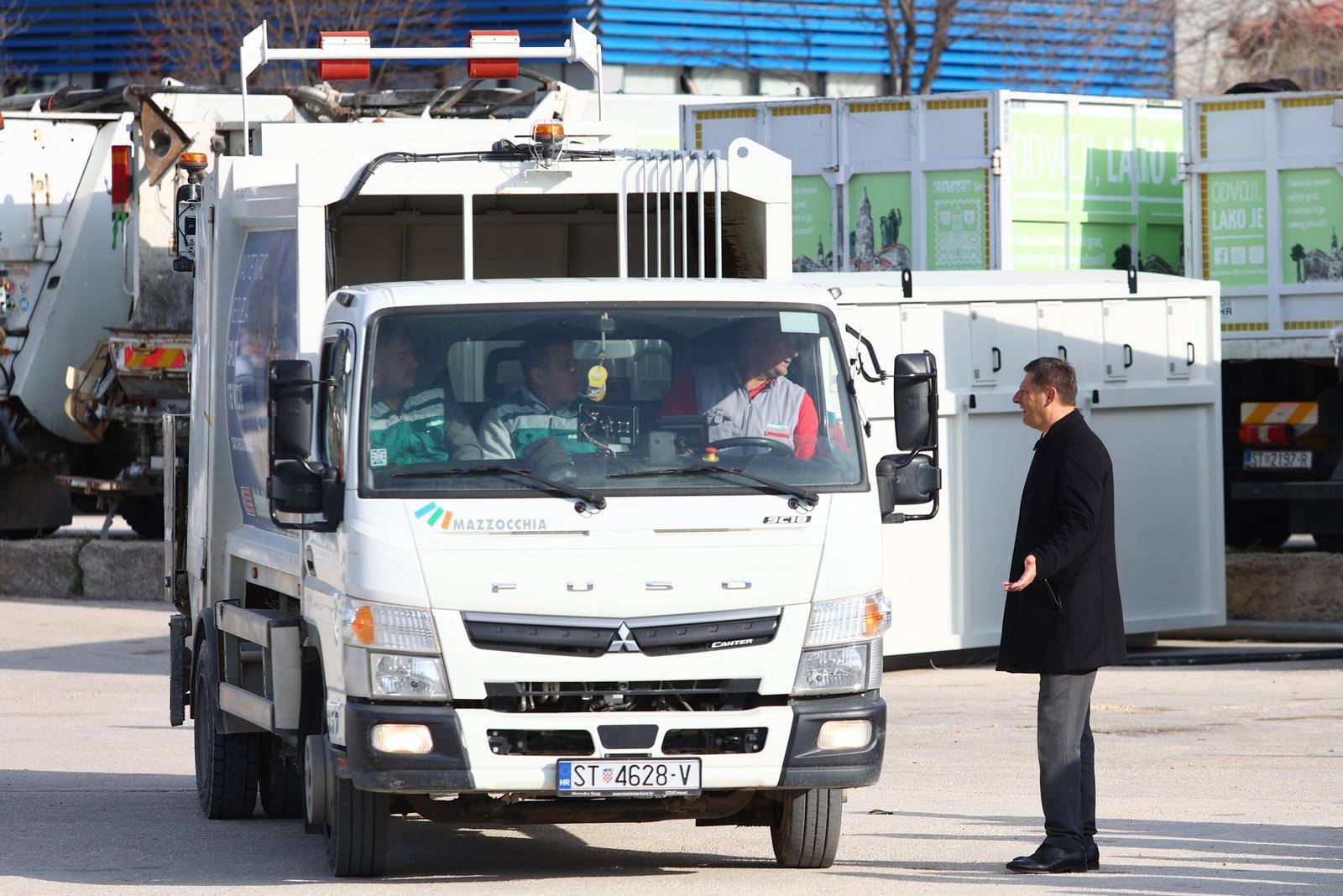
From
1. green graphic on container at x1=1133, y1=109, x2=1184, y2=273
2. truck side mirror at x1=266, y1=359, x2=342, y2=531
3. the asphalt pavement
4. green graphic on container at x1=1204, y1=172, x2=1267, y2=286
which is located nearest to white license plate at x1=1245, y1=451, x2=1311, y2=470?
green graphic on container at x1=1204, y1=172, x2=1267, y2=286

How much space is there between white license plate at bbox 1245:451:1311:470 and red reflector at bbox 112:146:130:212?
26.7 ft

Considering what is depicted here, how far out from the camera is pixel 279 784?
9078 mm

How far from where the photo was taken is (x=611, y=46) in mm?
28734

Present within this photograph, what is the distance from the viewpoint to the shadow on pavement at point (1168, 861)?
7.16 metres

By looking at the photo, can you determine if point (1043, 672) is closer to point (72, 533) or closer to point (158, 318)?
point (158, 318)

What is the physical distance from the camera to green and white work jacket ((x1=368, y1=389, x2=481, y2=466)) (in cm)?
710

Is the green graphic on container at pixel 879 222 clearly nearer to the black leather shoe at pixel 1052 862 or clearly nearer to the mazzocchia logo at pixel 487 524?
the black leather shoe at pixel 1052 862

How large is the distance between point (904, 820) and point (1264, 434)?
7.50m

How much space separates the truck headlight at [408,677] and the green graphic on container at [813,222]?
367 inches

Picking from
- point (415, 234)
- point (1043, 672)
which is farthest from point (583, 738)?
point (415, 234)

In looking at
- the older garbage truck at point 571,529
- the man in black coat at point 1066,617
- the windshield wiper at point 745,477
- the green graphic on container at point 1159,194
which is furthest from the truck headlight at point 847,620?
the green graphic on container at point 1159,194

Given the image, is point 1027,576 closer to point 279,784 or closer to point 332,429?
point 332,429

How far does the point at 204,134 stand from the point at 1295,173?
7.35 meters

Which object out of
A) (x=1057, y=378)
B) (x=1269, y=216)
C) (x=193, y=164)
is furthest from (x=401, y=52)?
(x=1269, y=216)
